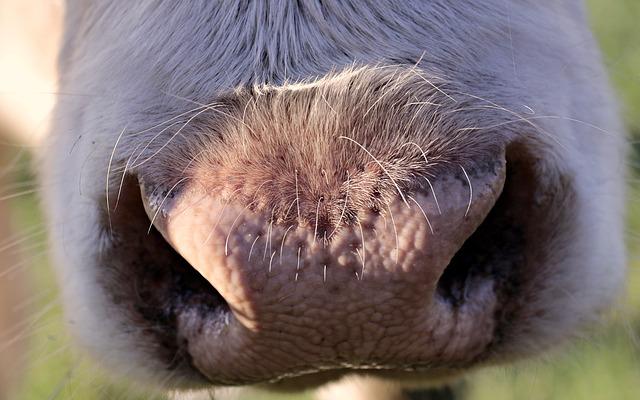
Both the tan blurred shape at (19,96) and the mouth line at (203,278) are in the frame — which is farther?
the tan blurred shape at (19,96)

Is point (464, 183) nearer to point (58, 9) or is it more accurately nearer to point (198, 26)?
point (198, 26)

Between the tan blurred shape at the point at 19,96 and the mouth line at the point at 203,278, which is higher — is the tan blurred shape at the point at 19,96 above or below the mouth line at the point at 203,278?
below

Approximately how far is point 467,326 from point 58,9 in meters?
1.22

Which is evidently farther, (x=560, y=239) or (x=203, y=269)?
(x=560, y=239)

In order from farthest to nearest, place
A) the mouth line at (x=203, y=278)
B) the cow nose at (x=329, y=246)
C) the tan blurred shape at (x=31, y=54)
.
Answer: the tan blurred shape at (x=31, y=54) < the mouth line at (x=203, y=278) < the cow nose at (x=329, y=246)

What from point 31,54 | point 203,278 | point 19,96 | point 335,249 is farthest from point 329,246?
point 19,96

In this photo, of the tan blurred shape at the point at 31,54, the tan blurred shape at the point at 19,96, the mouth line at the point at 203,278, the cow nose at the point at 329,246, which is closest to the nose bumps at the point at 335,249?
the cow nose at the point at 329,246

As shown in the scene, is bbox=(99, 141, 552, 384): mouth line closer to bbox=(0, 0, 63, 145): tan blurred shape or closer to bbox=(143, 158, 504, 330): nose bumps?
bbox=(143, 158, 504, 330): nose bumps

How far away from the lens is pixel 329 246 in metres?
1.12

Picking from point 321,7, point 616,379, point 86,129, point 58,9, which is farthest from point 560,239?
point 616,379

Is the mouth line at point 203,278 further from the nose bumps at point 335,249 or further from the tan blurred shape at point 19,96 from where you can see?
the tan blurred shape at point 19,96

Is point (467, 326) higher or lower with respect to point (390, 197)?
lower

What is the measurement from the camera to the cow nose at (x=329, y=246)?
1120 mm

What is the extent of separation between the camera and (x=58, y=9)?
2.08m
